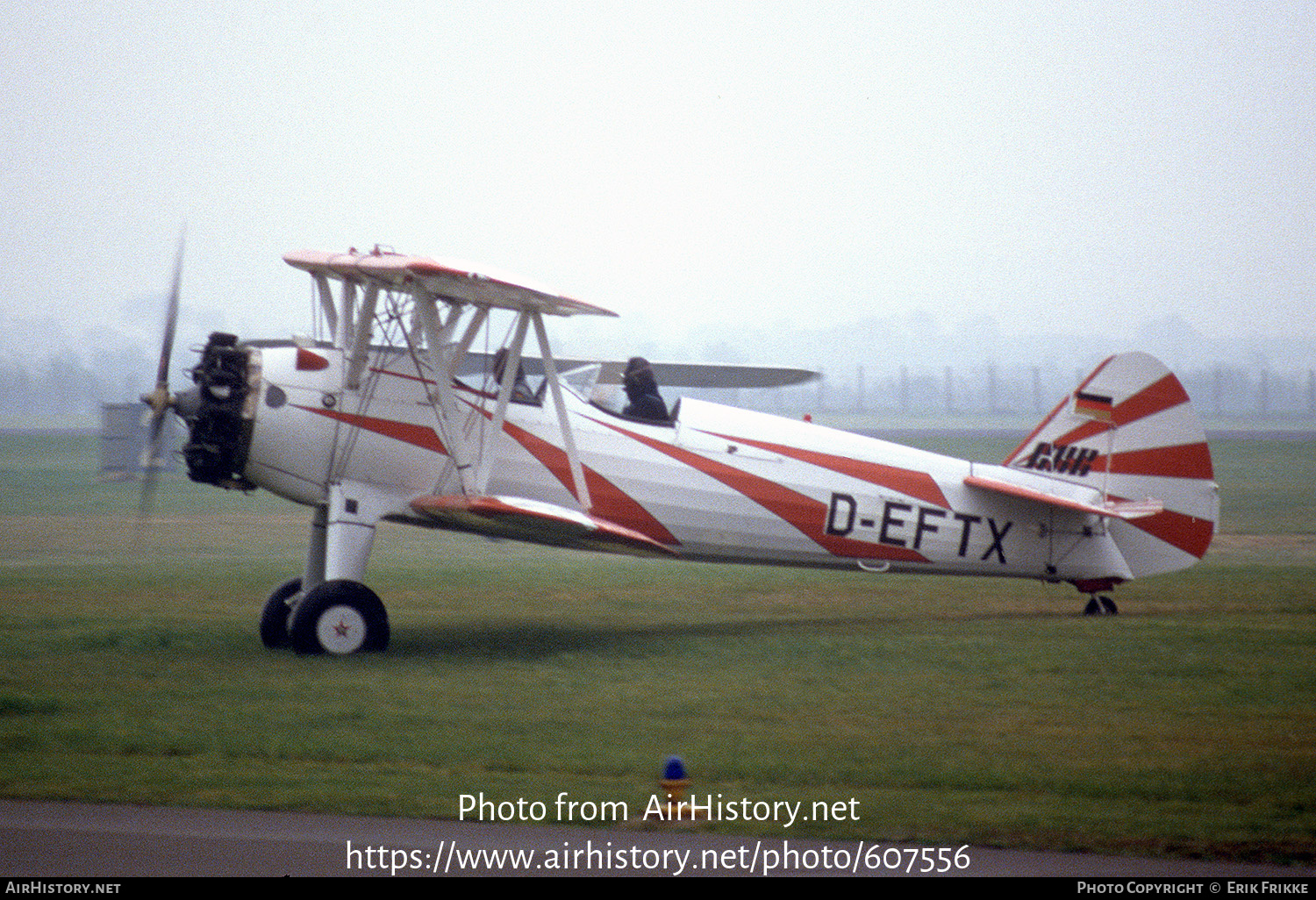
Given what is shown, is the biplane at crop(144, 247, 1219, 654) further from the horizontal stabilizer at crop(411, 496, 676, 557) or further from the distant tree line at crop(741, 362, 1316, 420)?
the distant tree line at crop(741, 362, 1316, 420)

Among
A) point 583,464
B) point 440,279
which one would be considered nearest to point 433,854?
point 440,279

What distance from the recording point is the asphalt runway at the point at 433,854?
17.9 ft

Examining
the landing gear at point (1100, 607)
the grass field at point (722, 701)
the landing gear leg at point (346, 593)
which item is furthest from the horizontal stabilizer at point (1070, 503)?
the landing gear leg at point (346, 593)

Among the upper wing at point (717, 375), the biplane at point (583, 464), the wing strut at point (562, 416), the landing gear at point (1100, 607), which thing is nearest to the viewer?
the biplane at point (583, 464)

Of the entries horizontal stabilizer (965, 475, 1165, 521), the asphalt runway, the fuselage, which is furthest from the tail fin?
the asphalt runway

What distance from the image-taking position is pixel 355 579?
10.6m

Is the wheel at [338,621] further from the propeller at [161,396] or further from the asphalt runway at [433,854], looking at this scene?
the asphalt runway at [433,854]

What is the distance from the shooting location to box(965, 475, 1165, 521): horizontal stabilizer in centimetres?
1255

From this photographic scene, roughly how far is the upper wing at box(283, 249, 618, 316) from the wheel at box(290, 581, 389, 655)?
2.35 metres

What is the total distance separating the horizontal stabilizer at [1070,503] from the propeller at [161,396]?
6988mm

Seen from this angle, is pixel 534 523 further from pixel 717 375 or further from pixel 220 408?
pixel 717 375
